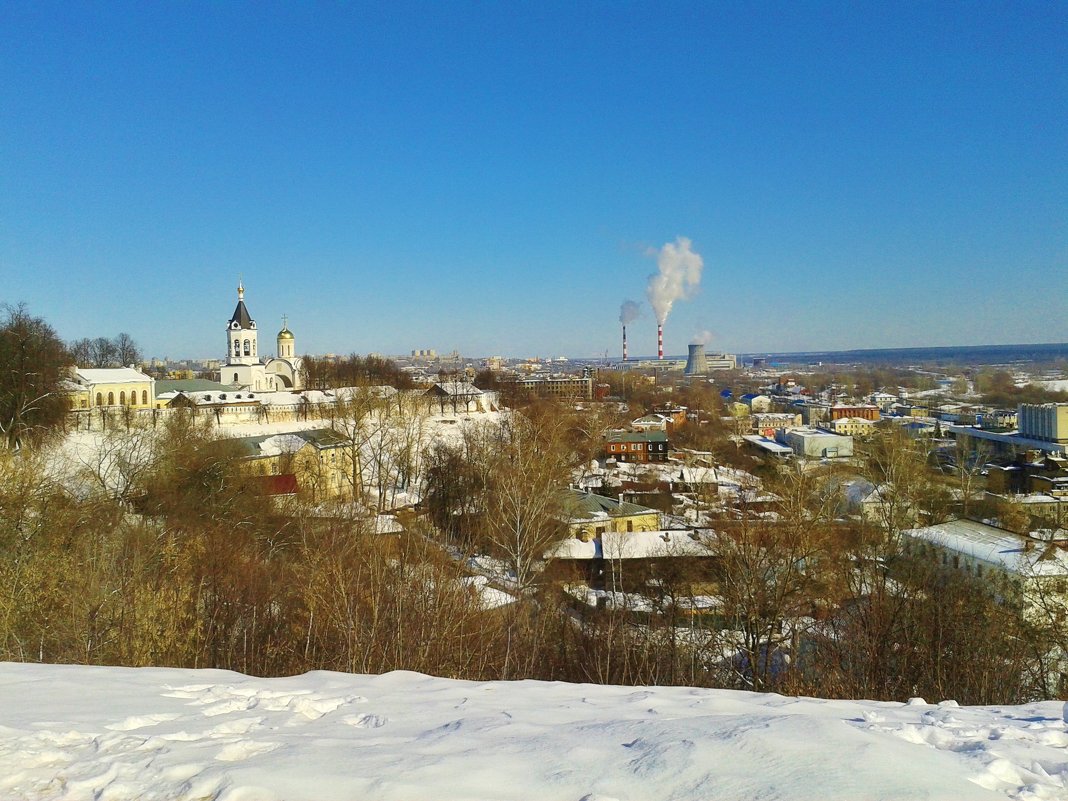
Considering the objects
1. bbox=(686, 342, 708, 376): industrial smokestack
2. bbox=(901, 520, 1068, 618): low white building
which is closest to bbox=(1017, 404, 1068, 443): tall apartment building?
bbox=(901, 520, 1068, 618): low white building

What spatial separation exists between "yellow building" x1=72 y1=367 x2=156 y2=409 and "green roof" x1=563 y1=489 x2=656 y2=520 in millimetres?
24291

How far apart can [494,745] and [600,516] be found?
55.6ft

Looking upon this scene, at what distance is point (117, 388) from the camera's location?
36.7 m

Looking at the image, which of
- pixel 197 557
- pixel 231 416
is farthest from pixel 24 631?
pixel 231 416

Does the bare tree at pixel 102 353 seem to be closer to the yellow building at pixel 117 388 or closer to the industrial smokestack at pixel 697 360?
the yellow building at pixel 117 388

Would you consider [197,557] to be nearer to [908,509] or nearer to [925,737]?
[925,737]

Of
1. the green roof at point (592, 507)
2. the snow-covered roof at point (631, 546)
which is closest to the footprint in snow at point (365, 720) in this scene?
the snow-covered roof at point (631, 546)

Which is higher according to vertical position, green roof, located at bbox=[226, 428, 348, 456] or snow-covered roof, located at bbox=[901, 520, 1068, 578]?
green roof, located at bbox=[226, 428, 348, 456]

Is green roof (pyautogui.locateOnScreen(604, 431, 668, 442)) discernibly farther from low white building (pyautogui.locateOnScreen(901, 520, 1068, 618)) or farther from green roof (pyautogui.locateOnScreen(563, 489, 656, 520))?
low white building (pyautogui.locateOnScreen(901, 520, 1068, 618))

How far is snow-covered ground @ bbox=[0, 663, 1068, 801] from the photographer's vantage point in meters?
2.86

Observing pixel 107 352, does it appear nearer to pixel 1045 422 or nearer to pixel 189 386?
pixel 189 386

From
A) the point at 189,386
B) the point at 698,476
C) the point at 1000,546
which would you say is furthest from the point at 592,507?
the point at 189,386

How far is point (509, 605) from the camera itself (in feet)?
30.5

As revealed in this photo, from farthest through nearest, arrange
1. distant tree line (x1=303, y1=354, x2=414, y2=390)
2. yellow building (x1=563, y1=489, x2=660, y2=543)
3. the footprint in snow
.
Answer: distant tree line (x1=303, y1=354, x2=414, y2=390) < yellow building (x1=563, y1=489, x2=660, y2=543) < the footprint in snow
